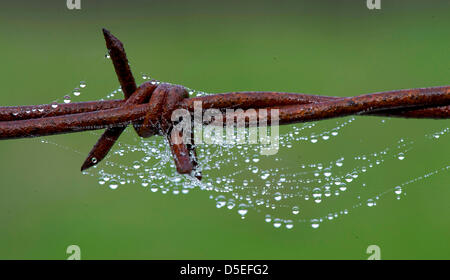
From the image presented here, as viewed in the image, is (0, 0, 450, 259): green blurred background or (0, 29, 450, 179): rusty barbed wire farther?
(0, 0, 450, 259): green blurred background

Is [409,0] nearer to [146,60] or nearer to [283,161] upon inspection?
[146,60]

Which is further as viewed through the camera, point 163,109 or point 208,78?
point 208,78

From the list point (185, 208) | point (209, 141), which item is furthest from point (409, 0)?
point (209, 141)

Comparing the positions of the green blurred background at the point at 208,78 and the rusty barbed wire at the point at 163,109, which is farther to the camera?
the green blurred background at the point at 208,78
